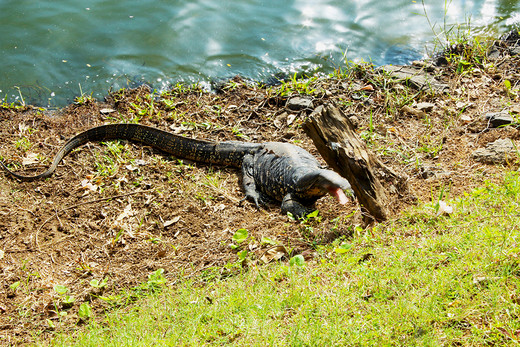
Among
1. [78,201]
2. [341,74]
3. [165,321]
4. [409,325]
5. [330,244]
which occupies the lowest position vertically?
[78,201]

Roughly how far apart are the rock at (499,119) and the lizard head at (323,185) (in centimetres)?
334

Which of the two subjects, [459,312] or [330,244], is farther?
[330,244]

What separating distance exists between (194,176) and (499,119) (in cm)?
487

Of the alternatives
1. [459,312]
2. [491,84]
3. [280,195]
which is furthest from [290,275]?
[491,84]

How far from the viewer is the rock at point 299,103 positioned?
8281 mm

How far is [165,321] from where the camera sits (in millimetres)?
4066

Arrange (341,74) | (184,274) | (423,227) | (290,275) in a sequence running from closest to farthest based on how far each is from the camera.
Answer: (290,275), (423,227), (184,274), (341,74)

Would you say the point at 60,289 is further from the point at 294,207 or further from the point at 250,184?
the point at 250,184

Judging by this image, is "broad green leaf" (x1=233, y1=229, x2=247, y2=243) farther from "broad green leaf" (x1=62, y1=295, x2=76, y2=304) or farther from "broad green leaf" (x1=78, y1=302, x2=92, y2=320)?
"broad green leaf" (x1=62, y1=295, x2=76, y2=304)

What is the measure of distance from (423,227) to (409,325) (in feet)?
5.01

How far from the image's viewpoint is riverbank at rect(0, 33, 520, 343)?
5070mm

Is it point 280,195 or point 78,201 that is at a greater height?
point 280,195

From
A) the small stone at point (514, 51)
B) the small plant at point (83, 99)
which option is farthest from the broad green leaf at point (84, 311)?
the small stone at point (514, 51)

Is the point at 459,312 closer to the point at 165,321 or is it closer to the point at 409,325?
the point at 409,325
